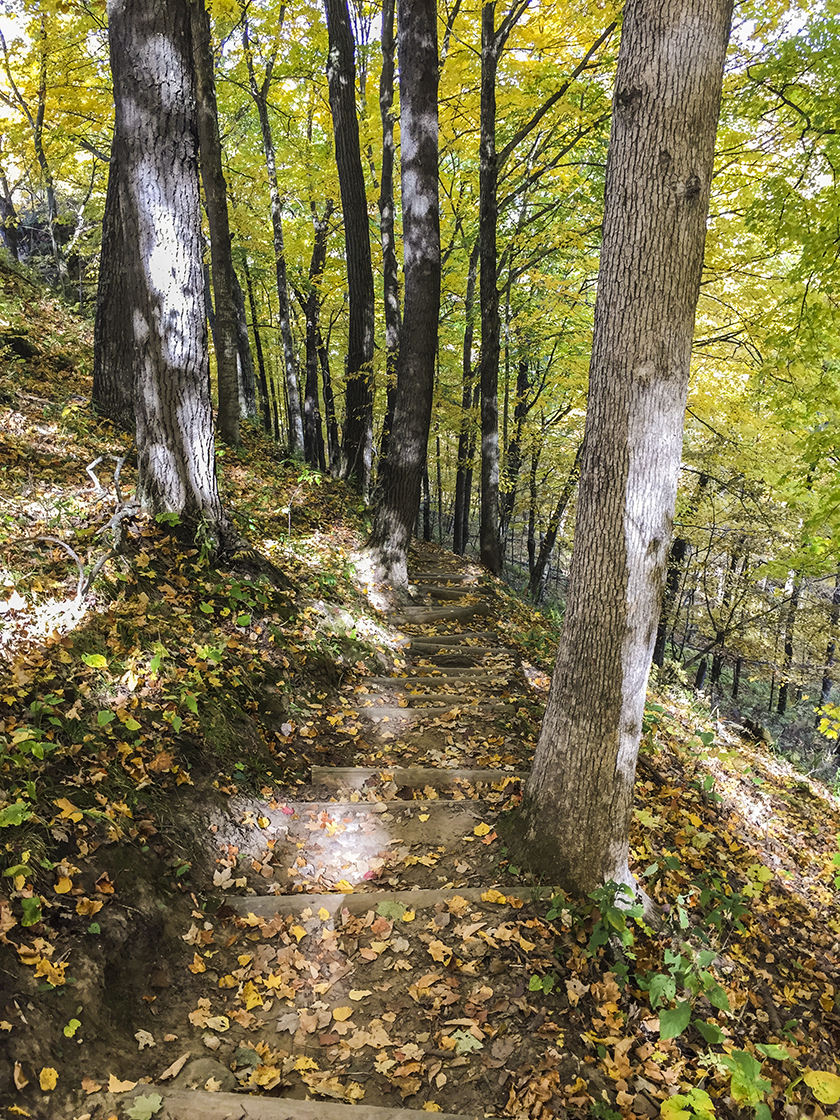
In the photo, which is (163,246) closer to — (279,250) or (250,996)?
(250,996)

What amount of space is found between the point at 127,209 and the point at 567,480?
1214 cm

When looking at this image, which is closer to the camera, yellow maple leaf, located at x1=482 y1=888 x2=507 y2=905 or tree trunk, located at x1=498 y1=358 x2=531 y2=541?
yellow maple leaf, located at x1=482 y1=888 x2=507 y2=905

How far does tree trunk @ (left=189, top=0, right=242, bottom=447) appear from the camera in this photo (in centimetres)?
840

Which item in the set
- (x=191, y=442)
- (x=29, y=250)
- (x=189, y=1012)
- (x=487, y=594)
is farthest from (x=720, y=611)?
(x=29, y=250)

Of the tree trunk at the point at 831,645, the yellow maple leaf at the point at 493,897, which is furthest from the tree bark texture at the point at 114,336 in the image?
the tree trunk at the point at 831,645

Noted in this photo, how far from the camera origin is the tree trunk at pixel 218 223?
840cm

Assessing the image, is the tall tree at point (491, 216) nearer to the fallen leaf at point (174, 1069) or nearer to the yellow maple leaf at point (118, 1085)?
the fallen leaf at point (174, 1069)

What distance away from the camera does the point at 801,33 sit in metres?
5.52

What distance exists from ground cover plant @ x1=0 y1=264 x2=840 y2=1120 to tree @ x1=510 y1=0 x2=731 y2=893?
499 mm

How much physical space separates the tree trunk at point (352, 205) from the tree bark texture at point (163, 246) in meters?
4.25

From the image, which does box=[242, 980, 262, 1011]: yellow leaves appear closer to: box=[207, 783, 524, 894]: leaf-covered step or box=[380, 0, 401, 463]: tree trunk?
box=[207, 783, 524, 894]: leaf-covered step

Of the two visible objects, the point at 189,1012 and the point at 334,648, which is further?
the point at 334,648

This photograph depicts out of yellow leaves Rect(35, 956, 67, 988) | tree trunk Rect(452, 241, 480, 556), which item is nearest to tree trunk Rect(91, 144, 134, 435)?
yellow leaves Rect(35, 956, 67, 988)

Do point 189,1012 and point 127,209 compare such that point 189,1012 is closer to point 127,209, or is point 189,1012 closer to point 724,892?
point 724,892
